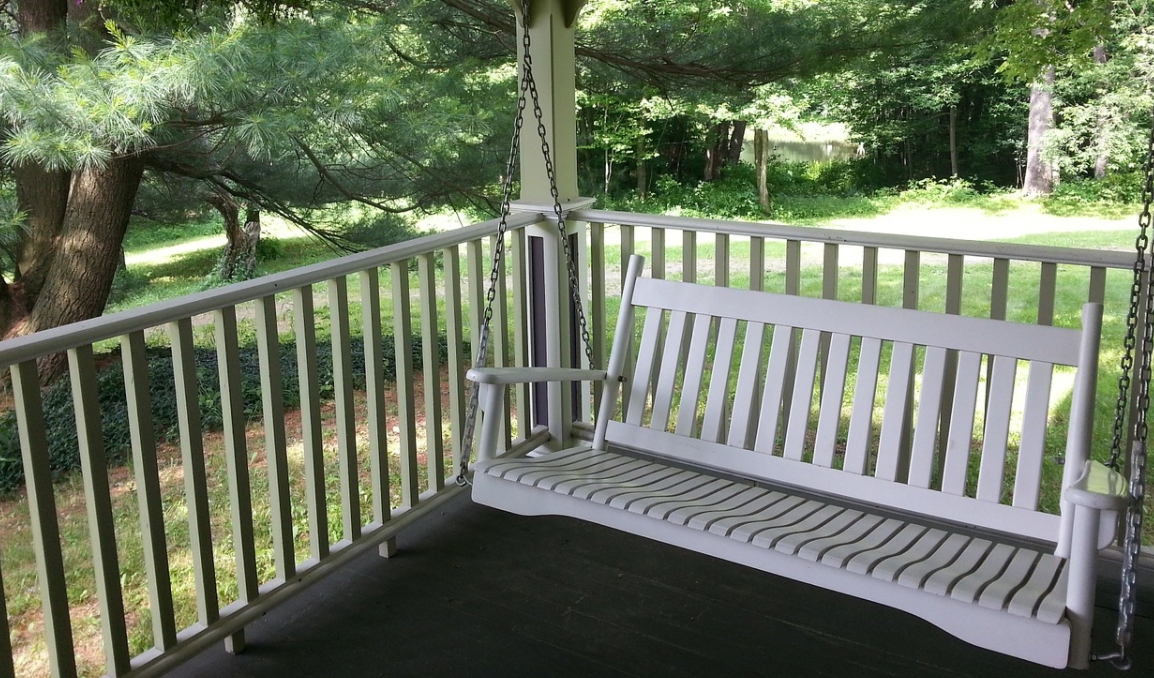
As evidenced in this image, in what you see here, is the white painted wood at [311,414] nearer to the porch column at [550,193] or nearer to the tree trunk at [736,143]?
the porch column at [550,193]

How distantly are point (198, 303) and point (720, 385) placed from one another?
4.06 feet

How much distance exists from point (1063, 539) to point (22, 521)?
553 centimetres

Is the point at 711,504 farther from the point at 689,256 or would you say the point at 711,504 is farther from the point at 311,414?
the point at 689,256

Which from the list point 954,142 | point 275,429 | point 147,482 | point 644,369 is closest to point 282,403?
point 275,429

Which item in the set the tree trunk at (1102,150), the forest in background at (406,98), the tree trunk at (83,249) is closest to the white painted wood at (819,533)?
the forest in background at (406,98)

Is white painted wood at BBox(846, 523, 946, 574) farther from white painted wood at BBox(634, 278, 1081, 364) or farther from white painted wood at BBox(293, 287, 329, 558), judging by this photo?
white painted wood at BBox(293, 287, 329, 558)

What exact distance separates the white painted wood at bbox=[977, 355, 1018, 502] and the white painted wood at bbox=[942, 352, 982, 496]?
0.12 ft

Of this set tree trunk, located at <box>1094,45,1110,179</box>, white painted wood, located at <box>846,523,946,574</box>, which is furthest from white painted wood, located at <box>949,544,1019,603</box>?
tree trunk, located at <box>1094,45,1110,179</box>

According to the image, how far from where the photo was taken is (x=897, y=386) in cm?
224

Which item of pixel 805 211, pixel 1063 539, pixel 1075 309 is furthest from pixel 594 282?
pixel 805 211

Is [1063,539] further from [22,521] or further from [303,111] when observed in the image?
[22,521]

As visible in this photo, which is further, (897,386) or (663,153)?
(663,153)

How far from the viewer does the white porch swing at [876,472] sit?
5.67ft

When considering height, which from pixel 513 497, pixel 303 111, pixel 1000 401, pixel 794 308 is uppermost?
pixel 303 111
